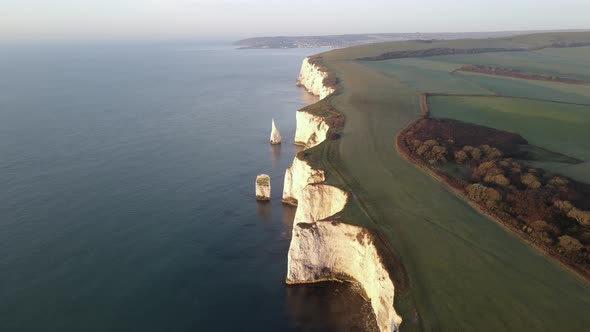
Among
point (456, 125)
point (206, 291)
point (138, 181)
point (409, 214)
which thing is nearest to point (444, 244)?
point (409, 214)

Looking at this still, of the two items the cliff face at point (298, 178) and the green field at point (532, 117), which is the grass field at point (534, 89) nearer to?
the green field at point (532, 117)

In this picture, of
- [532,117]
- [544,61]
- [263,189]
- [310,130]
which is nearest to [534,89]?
[532,117]

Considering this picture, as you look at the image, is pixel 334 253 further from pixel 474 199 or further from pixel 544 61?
pixel 544 61

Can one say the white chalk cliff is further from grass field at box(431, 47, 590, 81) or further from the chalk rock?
grass field at box(431, 47, 590, 81)

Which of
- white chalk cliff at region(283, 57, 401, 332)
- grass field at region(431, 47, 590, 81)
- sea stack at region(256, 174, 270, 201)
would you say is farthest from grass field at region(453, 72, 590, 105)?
white chalk cliff at region(283, 57, 401, 332)

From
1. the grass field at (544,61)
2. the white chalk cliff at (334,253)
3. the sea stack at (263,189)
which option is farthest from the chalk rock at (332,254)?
the grass field at (544,61)

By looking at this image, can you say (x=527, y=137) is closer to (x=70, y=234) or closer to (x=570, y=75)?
(x=70, y=234)
